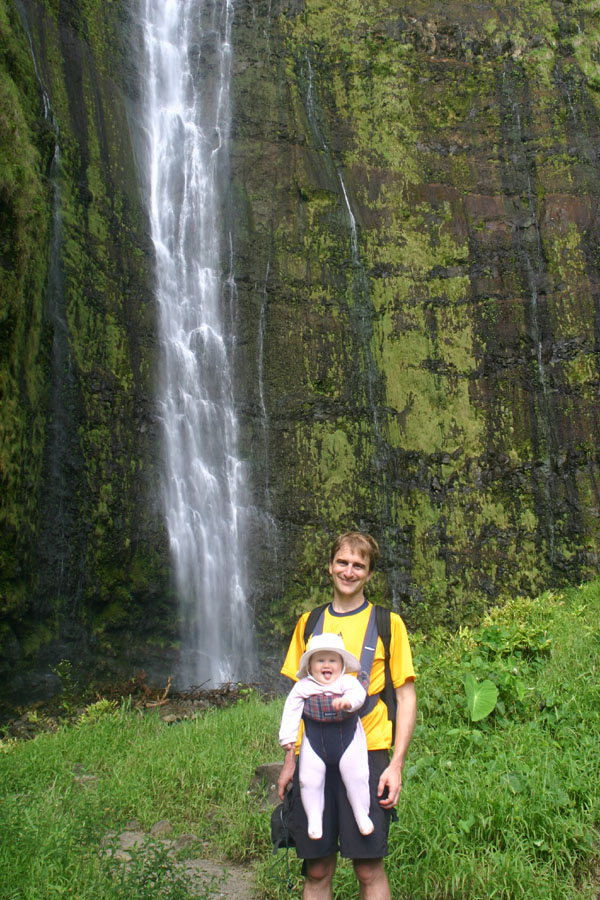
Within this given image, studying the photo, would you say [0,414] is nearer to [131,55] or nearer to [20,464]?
[20,464]

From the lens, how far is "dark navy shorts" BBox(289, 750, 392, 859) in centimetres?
235

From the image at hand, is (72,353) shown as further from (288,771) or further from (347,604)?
(288,771)

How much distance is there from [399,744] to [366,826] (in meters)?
0.29

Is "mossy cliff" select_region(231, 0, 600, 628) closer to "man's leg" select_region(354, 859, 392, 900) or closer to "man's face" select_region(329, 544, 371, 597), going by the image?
"man's face" select_region(329, 544, 371, 597)

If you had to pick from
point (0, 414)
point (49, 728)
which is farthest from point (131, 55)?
point (49, 728)

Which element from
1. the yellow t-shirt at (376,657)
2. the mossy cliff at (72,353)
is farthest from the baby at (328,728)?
the mossy cliff at (72,353)

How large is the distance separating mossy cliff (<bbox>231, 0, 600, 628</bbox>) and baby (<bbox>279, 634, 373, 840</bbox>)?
320 inches

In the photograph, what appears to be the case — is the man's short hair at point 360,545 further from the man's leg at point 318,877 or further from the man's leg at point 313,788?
the man's leg at point 318,877

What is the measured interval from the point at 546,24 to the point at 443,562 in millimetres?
10476

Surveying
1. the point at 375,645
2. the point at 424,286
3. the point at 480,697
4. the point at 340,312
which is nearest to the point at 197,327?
the point at 340,312

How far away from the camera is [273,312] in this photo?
1145 cm

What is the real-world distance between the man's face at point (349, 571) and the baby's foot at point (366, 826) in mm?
766

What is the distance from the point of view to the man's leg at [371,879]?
2406 mm

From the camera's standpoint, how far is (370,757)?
2.48 meters
